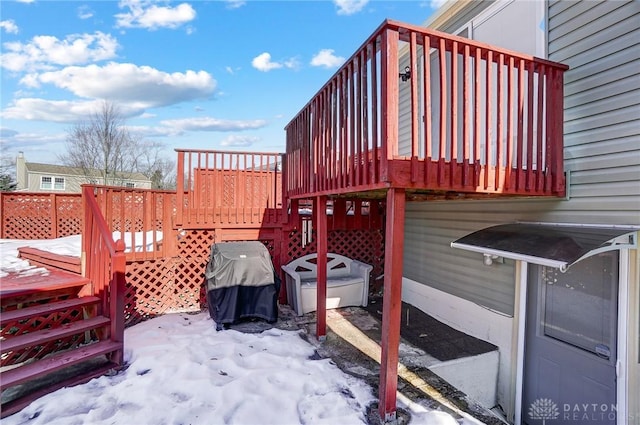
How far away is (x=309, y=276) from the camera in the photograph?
5648 mm

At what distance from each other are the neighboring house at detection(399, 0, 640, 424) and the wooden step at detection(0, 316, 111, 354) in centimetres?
399

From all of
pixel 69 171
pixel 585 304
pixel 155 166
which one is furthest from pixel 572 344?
pixel 69 171

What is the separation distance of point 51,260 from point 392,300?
4.82 metres

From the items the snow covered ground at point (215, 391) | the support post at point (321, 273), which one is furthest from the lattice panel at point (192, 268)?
the support post at point (321, 273)

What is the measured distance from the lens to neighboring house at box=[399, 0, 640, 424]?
257 centimetres

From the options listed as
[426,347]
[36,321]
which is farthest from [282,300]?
[36,321]

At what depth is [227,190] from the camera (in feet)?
18.1

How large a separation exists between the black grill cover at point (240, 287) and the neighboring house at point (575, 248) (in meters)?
2.76

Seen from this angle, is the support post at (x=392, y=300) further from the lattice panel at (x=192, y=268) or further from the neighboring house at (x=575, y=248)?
the lattice panel at (x=192, y=268)

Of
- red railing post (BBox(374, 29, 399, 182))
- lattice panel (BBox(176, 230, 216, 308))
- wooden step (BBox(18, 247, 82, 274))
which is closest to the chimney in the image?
wooden step (BBox(18, 247, 82, 274))

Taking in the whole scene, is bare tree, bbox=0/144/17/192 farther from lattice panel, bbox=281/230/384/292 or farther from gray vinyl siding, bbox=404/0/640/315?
gray vinyl siding, bbox=404/0/640/315

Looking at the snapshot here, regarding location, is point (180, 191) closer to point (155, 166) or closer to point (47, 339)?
point (47, 339)

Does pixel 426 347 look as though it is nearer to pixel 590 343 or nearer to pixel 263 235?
pixel 590 343

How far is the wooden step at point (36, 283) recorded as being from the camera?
124 inches
